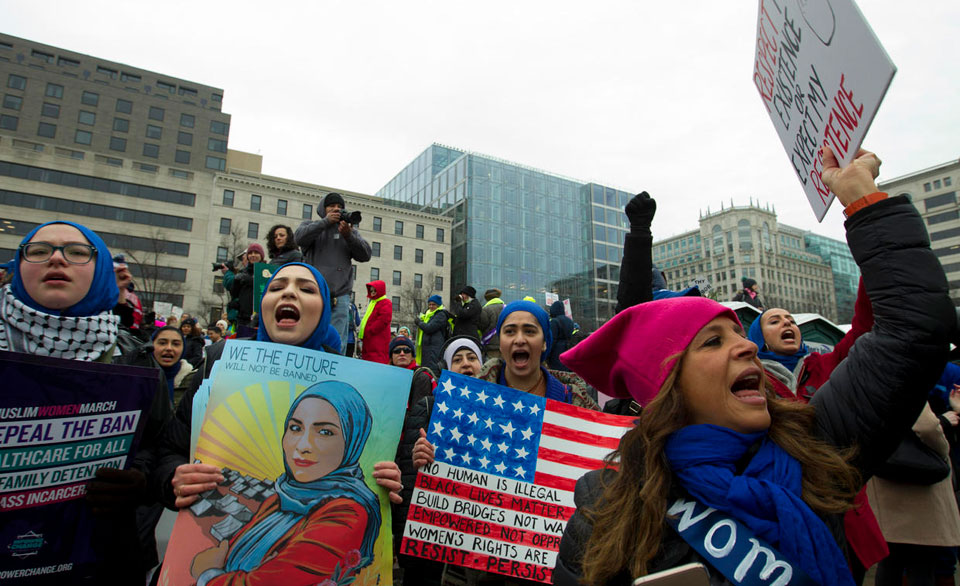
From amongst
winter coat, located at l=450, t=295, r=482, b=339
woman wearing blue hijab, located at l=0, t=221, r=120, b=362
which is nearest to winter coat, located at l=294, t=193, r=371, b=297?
winter coat, located at l=450, t=295, r=482, b=339

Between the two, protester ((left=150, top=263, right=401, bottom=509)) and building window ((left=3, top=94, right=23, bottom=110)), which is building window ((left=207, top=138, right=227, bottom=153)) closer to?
building window ((left=3, top=94, right=23, bottom=110))

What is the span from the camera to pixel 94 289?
2.43m

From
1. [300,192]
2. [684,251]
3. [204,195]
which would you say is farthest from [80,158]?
[684,251]

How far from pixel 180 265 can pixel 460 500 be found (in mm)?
60951

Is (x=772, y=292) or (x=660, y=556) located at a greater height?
(x=772, y=292)

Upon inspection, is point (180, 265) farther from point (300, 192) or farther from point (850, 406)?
point (850, 406)

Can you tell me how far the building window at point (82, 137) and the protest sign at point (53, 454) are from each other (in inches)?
3169

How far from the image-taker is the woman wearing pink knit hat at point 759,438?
1.43 meters

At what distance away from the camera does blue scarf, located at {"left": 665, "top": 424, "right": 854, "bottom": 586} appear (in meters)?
1.41

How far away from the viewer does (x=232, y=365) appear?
2201 millimetres

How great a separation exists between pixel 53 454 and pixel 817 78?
360 cm

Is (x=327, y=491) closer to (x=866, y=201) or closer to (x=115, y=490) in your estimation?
(x=115, y=490)

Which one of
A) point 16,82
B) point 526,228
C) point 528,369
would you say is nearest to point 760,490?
point 528,369

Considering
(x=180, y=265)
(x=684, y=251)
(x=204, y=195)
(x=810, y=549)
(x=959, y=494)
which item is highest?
(x=684, y=251)
